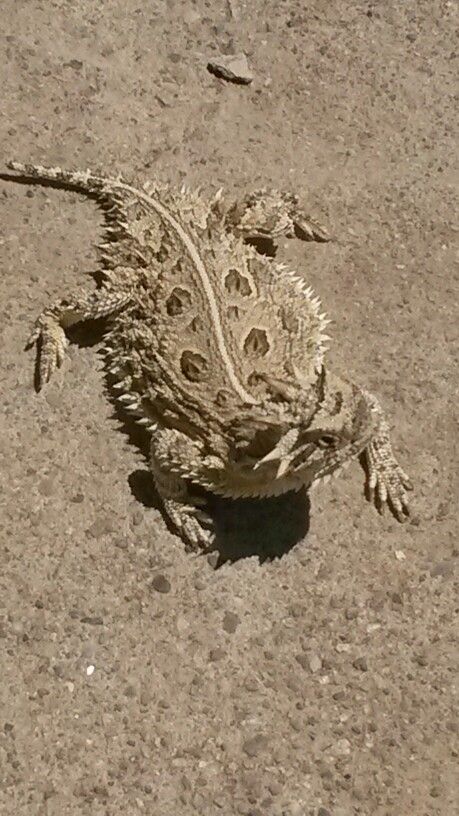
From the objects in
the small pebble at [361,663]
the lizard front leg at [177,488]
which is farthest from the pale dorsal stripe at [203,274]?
the small pebble at [361,663]

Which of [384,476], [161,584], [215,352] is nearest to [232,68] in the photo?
[215,352]

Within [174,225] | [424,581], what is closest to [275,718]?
[424,581]

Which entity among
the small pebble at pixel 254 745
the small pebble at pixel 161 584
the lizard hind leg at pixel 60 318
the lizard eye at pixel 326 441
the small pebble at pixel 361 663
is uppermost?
the lizard eye at pixel 326 441

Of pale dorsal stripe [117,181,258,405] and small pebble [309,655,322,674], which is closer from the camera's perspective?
pale dorsal stripe [117,181,258,405]

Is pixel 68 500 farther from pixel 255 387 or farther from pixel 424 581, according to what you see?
pixel 424 581

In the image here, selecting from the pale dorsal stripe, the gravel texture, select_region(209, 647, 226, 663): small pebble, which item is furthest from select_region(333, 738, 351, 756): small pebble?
the pale dorsal stripe

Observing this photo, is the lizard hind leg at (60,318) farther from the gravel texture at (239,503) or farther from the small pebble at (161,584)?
the small pebble at (161,584)

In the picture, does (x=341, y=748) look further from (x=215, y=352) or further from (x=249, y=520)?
(x=215, y=352)

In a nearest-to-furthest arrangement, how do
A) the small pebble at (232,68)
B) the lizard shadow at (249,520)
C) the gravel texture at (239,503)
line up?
the gravel texture at (239,503)
the lizard shadow at (249,520)
the small pebble at (232,68)

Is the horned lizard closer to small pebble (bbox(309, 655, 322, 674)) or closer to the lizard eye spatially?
the lizard eye
